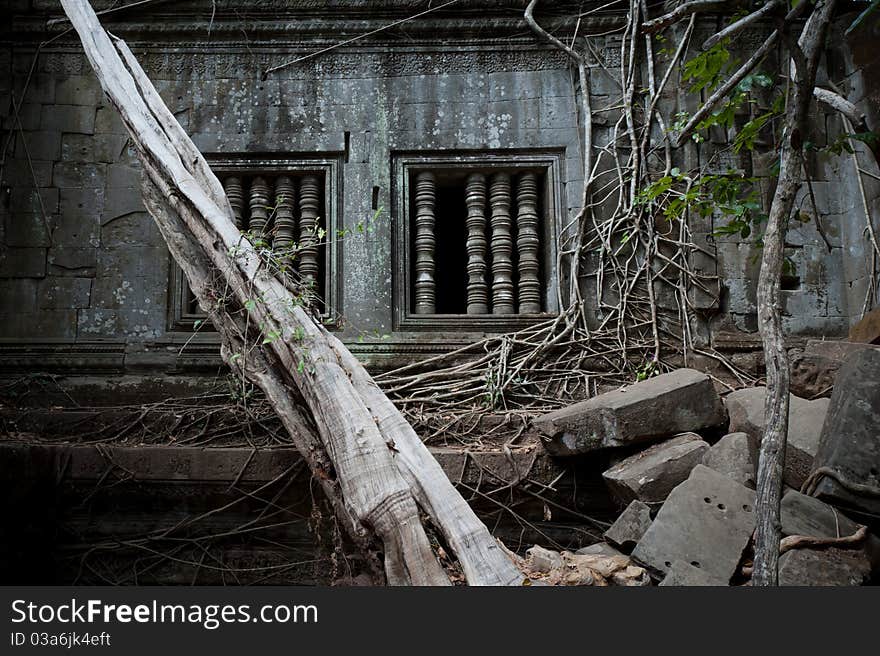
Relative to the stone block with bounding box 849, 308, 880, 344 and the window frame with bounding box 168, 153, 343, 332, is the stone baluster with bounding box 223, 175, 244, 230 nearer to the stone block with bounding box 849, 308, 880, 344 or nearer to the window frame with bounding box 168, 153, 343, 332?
the window frame with bounding box 168, 153, 343, 332

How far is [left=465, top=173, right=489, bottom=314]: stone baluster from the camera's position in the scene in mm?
5555

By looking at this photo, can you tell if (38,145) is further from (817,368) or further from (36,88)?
(817,368)

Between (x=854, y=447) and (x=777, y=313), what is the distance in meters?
0.75

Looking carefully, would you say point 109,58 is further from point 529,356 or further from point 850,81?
point 850,81

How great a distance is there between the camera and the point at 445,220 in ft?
23.4

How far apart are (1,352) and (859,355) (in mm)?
5135

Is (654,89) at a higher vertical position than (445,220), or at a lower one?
higher

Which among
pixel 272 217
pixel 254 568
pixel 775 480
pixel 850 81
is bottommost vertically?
pixel 254 568

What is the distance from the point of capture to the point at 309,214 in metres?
5.68

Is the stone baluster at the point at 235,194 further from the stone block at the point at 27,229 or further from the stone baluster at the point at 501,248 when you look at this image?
the stone baluster at the point at 501,248

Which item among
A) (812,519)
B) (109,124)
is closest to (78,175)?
(109,124)

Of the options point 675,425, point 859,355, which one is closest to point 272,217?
point 675,425

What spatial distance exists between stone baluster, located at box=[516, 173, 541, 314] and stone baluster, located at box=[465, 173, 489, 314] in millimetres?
254

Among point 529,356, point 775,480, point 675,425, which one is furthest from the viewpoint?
point 529,356
